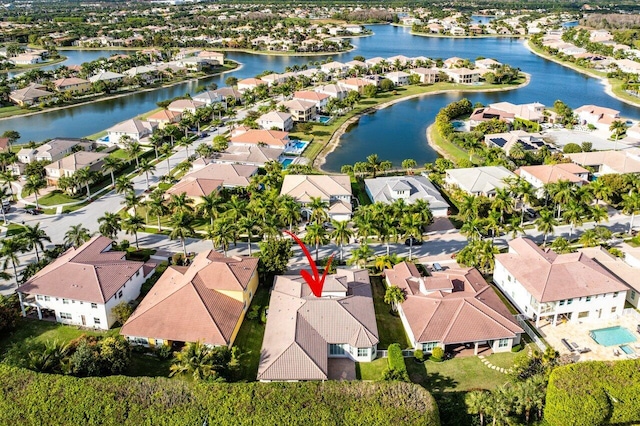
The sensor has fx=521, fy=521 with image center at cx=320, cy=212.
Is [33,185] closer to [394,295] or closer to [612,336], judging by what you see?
[394,295]

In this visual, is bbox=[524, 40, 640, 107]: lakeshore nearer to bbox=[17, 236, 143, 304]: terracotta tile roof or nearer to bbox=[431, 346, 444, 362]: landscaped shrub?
bbox=[431, 346, 444, 362]: landscaped shrub

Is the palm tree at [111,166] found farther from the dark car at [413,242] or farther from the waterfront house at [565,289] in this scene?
the waterfront house at [565,289]

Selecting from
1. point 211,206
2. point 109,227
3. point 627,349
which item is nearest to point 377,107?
point 211,206

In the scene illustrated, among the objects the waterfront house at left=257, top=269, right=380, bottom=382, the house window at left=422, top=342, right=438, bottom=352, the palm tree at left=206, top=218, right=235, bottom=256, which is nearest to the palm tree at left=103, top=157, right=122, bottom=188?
the palm tree at left=206, top=218, right=235, bottom=256

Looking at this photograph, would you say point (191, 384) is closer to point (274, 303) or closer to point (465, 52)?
point (274, 303)

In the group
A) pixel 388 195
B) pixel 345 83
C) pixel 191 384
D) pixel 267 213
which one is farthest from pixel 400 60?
pixel 191 384

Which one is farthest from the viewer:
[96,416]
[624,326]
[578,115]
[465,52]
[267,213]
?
[465,52]
